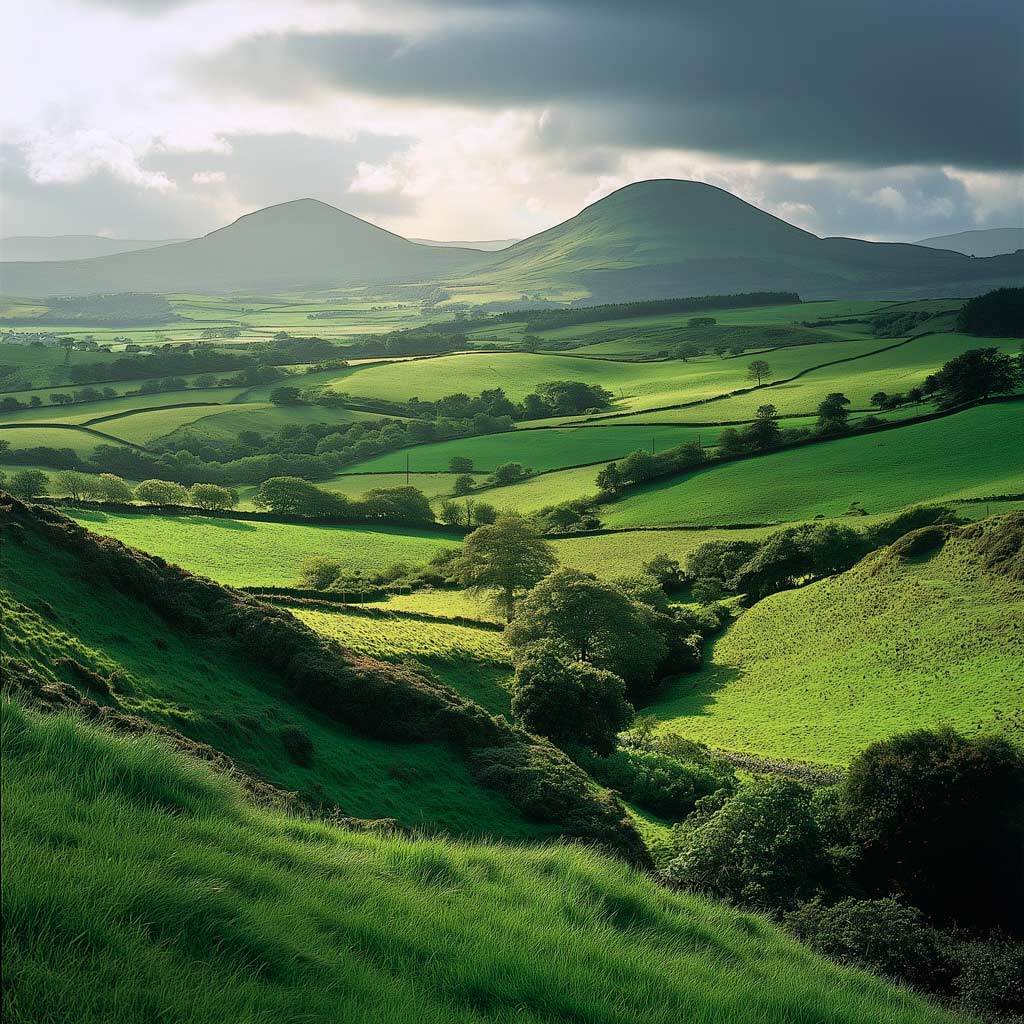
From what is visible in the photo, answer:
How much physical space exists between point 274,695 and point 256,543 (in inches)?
2394

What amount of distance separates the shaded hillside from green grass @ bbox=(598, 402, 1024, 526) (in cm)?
6858

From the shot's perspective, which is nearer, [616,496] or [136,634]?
[136,634]

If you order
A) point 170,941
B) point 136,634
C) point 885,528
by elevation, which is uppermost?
point 170,941

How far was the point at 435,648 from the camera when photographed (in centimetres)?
5350

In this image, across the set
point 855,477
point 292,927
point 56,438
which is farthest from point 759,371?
point 292,927

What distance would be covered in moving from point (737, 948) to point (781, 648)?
54700 mm

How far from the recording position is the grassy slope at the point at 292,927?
5.90 meters

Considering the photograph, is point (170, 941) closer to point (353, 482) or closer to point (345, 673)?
point (345, 673)

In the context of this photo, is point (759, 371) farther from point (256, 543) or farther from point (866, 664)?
point (866, 664)

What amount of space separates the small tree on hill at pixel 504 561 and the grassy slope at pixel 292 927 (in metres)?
63.5

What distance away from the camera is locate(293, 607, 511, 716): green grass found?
48.6 metres

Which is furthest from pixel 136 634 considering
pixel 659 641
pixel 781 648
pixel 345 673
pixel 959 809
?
pixel 781 648

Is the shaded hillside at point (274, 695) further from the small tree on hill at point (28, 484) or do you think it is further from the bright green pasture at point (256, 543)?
the small tree on hill at point (28, 484)

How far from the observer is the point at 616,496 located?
10900 centimetres
